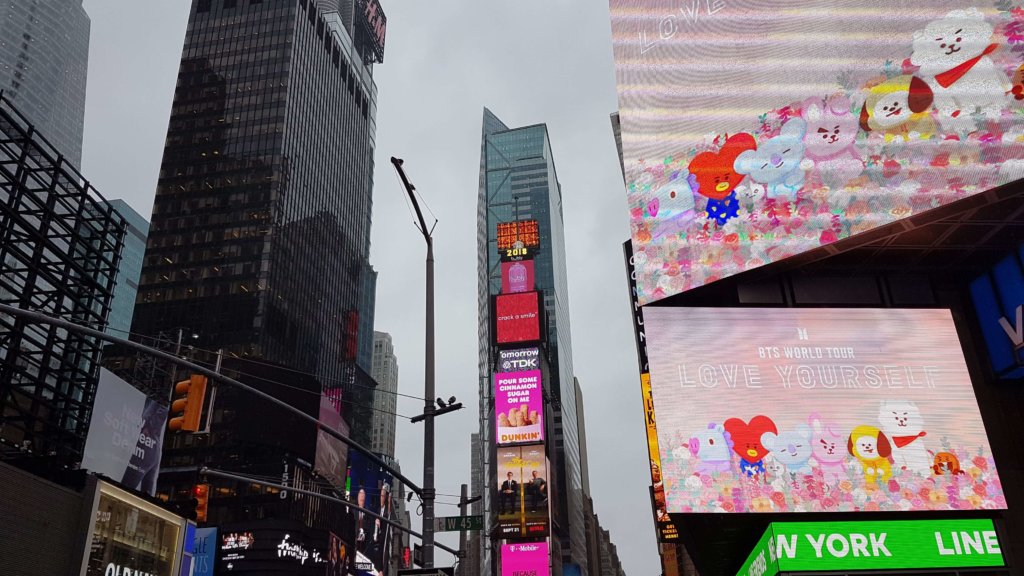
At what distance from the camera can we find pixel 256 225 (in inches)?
4938

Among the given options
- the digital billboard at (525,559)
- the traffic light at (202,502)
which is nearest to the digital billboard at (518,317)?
the digital billboard at (525,559)

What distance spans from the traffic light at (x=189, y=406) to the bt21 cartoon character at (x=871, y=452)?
16.1 metres

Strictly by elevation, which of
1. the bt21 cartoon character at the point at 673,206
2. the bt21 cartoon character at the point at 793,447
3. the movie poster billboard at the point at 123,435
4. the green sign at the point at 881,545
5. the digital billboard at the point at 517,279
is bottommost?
the green sign at the point at 881,545

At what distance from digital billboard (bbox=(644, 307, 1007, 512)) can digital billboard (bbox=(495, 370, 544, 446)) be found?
63631 mm

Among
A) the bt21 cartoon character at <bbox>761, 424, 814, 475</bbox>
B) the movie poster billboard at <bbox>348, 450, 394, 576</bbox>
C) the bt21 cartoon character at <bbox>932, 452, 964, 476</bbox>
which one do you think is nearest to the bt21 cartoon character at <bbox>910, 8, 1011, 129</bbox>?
the bt21 cartoon character at <bbox>932, 452, 964, 476</bbox>

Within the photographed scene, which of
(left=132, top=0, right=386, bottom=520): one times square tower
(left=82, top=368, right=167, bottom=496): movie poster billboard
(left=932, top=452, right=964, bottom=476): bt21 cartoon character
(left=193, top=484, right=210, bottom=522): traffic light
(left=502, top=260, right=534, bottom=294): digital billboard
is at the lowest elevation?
(left=932, top=452, right=964, bottom=476): bt21 cartoon character

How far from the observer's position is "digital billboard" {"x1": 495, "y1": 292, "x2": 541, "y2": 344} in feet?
292

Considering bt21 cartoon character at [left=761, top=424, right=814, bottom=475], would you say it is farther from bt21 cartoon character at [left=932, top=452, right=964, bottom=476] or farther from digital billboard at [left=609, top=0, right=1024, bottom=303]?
digital billboard at [left=609, top=0, right=1024, bottom=303]

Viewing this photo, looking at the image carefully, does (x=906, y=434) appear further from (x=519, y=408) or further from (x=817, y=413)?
(x=519, y=408)

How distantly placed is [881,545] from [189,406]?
53.2ft

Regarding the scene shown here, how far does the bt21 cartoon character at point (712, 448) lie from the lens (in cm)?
2031

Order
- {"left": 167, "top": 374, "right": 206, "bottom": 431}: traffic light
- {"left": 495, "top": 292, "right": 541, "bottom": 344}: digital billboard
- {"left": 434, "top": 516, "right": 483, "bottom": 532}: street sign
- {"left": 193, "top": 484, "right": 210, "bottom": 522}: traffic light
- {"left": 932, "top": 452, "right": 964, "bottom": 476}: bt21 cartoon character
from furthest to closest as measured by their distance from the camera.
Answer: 1. {"left": 495, "top": 292, "right": 541, "bottom": 344}: digital billboard
2. {"left": 193, "top": 484, "right": 210, "bottom": 522}: traffic light
3. {"left": 932, "top": 452, "right": 964, "bottom": 476}: bt21 cartoon character
4. {"left": 434, "top": 516, "right": 483, "bottom": 532}: street sign
5. {"left": 167, "top": 374, "right": 206, "bottom": 431}: traffic light

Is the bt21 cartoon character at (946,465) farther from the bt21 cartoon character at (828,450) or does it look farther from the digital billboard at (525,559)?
the digital billboard at (525,559)

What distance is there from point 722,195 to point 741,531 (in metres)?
9.74
